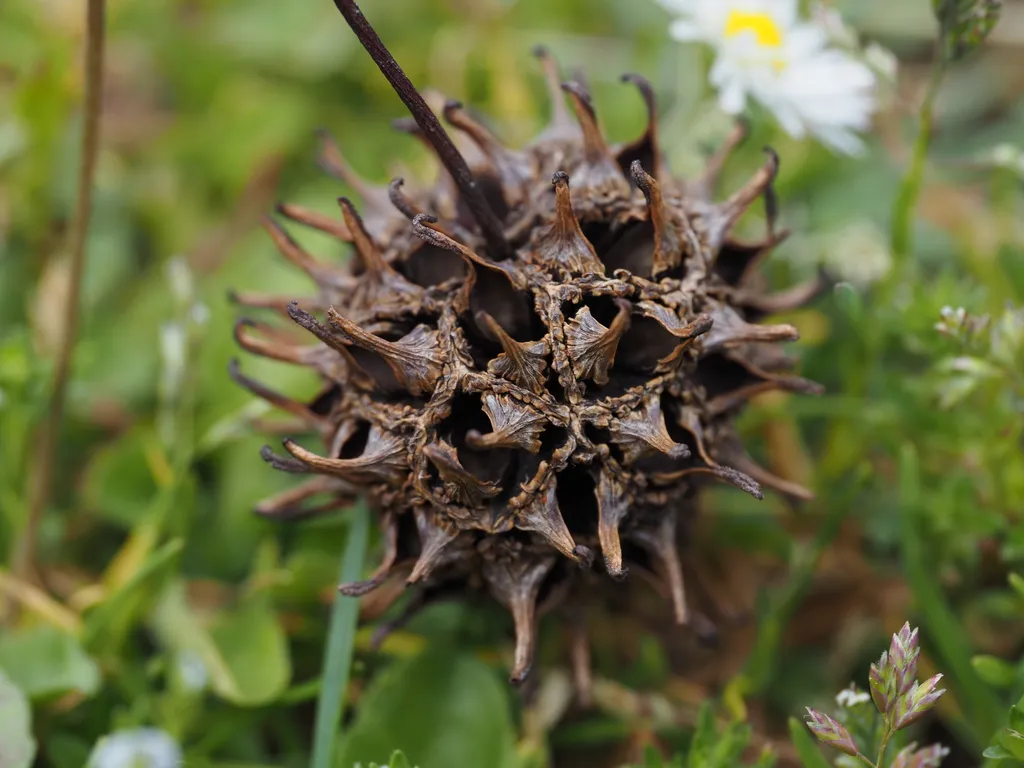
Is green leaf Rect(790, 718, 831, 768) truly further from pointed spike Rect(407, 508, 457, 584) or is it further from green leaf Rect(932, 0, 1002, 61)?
green leaf Rect(932, 0, 1002, 61)

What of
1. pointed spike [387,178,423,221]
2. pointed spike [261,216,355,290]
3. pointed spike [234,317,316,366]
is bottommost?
pointed spike [234,317,316,366]

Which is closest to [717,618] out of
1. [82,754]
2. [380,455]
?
[380,455]

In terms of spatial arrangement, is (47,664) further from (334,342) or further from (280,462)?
(334,342)

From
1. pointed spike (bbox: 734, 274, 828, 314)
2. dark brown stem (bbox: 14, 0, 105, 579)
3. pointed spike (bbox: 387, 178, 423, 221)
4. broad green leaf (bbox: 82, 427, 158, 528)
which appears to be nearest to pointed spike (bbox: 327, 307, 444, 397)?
pointed spike (bbox: 387, 178, 423, 221)

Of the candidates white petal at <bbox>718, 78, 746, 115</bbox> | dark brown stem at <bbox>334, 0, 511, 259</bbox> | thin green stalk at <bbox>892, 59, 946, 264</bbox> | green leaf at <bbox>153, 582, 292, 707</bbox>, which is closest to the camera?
dark brown stem at <bbox>334, 0, 511, 259</bbox>

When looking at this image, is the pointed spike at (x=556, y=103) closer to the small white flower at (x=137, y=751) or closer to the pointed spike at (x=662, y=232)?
the pointed spike at (x=662, y=232)

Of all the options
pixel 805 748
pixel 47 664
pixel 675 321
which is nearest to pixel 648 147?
pixel 675 321

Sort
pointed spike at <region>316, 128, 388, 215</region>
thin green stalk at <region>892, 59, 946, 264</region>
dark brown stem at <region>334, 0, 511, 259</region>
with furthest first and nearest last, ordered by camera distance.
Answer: thin green stalk at <region>892, 59, 946, 264</region>
pointed spike at <region>316, 128, 388, 215</region>
dark brown stem at <region>334, 0, 511, 259</region>
